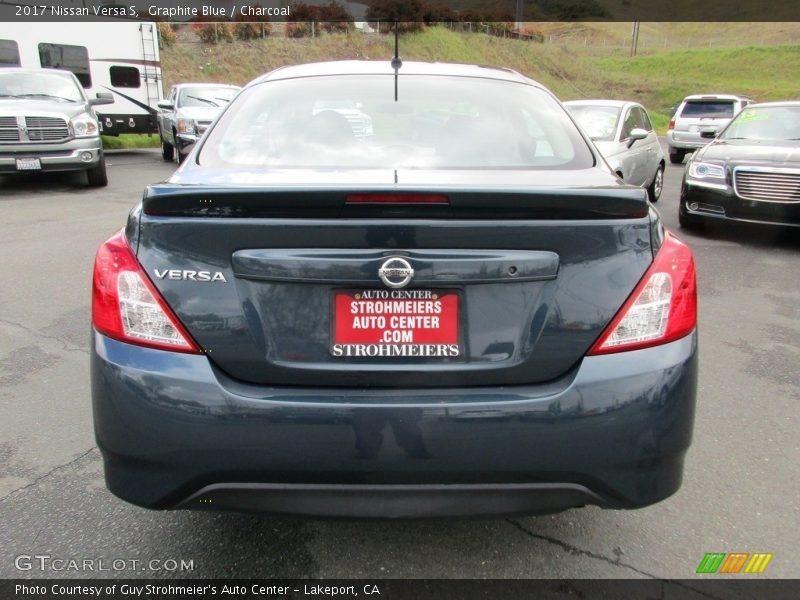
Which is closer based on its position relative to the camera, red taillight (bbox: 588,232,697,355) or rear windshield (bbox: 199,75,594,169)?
red taillight (bbox: 588,232,697,355)

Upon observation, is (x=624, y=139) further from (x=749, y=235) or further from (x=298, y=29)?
(x=298, y=29)

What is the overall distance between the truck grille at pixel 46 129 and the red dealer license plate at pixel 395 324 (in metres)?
10.5

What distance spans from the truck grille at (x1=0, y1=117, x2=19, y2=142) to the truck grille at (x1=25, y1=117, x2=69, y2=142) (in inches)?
6.7

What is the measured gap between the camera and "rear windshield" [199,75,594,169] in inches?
94.7

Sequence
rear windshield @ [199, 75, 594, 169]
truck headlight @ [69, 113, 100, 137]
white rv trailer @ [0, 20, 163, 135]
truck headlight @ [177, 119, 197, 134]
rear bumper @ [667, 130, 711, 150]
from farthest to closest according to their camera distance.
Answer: rear bumper @ [667, 130, 711, 150] → white rv trailer @ [0, 20, 163, 135] → truck headlight @ [177, 119, 197, 134] → truck headlight @ [69, 113, 100, 137] → rear windshield @ [199, 75, 594, 169]

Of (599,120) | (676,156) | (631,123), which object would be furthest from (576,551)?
(676,156)

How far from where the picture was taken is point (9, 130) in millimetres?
10367

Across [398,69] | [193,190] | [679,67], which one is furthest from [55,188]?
[679,67]

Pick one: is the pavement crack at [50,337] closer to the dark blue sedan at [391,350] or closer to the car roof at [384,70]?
the car roof at [384,70]

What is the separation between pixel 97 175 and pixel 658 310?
1121cm

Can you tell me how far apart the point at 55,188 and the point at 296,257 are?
36.8 ft

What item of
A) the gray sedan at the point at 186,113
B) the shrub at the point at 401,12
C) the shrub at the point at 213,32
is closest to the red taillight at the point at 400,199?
the gray sedan at the point at 186,113

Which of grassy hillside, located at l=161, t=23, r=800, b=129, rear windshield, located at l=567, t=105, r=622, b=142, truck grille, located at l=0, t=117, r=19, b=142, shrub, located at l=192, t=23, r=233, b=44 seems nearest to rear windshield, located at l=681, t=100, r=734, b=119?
rear windshield, located at l=567, t=105, r=622, b=142

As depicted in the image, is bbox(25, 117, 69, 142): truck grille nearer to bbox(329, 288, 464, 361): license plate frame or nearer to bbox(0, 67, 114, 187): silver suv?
bbox(0, 67, 114, 187): silver suv
